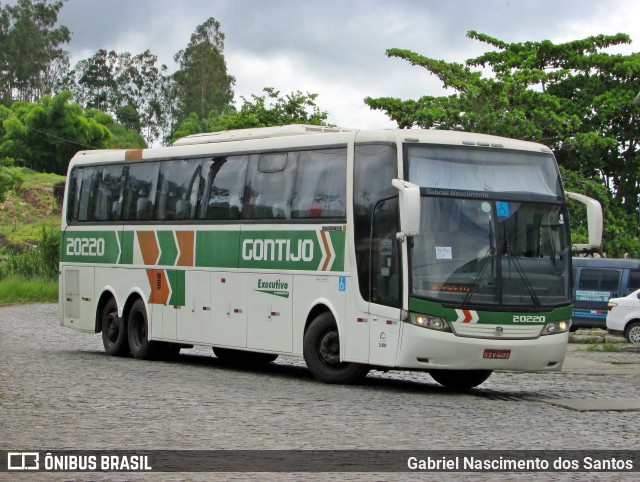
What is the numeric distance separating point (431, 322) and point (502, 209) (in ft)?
5.98

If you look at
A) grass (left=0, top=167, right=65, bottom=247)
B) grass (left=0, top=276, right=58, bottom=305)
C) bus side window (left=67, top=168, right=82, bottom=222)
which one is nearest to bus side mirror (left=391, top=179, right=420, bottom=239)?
bus side window (left=67, top=168, right=82, bottom=222)

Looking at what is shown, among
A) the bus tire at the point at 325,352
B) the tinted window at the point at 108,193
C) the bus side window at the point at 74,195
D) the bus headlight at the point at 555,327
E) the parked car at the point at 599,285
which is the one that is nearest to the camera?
the bus headlight at the point at 555,327

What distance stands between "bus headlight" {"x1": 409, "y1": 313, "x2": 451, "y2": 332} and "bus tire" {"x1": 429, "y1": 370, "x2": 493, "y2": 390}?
6.42 feet

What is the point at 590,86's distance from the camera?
51.1m

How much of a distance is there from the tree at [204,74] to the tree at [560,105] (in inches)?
2358

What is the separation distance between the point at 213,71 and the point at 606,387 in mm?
94307

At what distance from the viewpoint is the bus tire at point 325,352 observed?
59.0 feet

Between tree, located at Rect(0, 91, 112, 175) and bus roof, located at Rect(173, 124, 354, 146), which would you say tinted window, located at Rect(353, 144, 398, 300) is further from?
tree, located at Rect(0, 91, 112, 175)

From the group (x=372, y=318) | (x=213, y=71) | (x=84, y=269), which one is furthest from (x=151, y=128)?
(x=372, y=318)

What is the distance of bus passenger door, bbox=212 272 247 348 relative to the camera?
66.1 ft

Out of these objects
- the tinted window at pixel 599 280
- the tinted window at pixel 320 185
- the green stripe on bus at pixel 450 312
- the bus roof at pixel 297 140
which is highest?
the bus roof at pixel 297 140

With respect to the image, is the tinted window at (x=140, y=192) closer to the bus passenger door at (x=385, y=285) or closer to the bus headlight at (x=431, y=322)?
the bus passenger door at (x=385, y=285)

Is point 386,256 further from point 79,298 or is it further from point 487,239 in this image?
point 79,298

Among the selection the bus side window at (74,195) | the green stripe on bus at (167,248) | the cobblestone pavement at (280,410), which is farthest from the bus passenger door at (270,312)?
the bus side window at (74,195)
